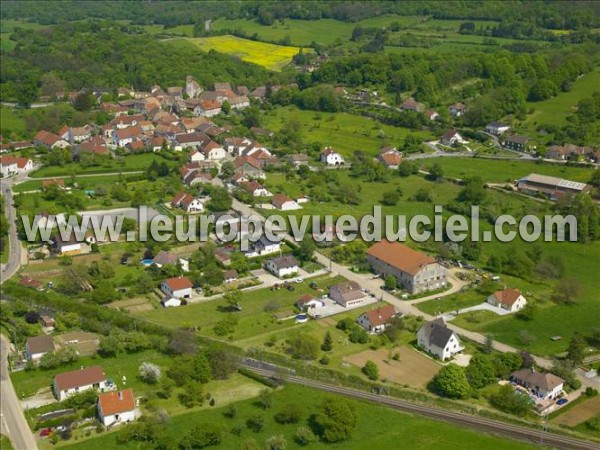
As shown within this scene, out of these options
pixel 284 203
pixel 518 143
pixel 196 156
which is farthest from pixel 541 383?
pixel 196 156

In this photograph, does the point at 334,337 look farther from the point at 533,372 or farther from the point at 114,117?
the point at 114,117

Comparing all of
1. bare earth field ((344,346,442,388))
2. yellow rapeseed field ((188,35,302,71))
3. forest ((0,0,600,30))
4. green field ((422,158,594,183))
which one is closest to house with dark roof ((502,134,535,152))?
green field ((422,158,594,183))

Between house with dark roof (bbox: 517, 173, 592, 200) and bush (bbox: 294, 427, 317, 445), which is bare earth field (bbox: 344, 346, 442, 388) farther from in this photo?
house with dark roof (bbox: 517, 173, 592, 200)

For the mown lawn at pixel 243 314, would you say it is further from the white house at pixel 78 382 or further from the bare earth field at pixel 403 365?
the white house at pixel 78 382

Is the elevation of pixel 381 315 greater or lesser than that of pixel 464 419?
→ greater

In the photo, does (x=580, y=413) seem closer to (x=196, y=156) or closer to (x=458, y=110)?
(x=196, y=156)

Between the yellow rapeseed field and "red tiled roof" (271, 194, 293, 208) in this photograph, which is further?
the yellow rapeseed field
